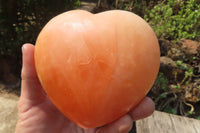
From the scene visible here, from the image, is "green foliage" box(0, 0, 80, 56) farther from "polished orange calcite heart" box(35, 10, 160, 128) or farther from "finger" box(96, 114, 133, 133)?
"finger" box(96, 114, 133, 133)

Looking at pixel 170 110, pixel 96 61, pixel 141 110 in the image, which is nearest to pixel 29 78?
pixel 96 61

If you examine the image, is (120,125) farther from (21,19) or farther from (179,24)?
(179,24)

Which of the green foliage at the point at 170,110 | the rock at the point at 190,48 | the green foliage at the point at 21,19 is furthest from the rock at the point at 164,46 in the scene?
the green foliage at the point at 21,19

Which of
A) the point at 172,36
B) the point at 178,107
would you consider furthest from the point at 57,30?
the point at 172,36

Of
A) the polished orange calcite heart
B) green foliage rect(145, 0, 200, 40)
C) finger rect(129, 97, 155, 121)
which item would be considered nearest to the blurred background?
green foliage rect(145, 0, 200, 40)

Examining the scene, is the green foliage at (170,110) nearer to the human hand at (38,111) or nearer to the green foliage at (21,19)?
the human hand at (38,111)
